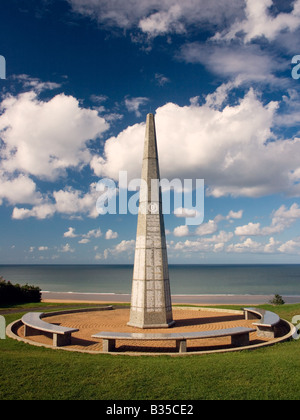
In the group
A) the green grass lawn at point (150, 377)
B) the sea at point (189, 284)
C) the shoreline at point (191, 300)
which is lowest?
the sea at point (189, 284)

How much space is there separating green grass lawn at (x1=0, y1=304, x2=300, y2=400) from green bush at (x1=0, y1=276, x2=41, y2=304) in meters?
16.6

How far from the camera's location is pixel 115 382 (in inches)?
225

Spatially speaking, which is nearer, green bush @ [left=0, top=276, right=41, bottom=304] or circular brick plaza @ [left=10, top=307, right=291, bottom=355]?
circular brick plaza @ [left=10, top=307, right=291, bottom=355]

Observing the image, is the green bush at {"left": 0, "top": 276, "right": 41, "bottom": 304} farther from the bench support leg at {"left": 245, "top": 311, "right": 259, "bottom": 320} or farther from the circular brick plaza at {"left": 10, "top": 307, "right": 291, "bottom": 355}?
the bench support leg at {"left": 245, "top": 311, "right": 259, "bottom": 320}

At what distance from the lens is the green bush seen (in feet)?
72.2

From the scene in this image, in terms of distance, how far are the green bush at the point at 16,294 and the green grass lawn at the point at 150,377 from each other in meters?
16.6

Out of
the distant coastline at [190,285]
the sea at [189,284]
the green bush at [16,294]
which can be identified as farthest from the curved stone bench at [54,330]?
the sea at [189,284]

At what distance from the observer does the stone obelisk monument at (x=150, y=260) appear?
12312 millimetres

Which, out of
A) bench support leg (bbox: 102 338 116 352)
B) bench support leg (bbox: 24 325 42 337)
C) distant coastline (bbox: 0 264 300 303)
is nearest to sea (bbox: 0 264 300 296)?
distant coastline (bbox: 0 264 300 303)

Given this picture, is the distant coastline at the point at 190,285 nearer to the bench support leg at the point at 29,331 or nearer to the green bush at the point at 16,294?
the green bush at the point at 16,294

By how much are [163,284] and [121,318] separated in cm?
369

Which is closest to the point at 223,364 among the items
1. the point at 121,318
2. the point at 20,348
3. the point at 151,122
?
the point at 20,348

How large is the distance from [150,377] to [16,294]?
65.2ft
